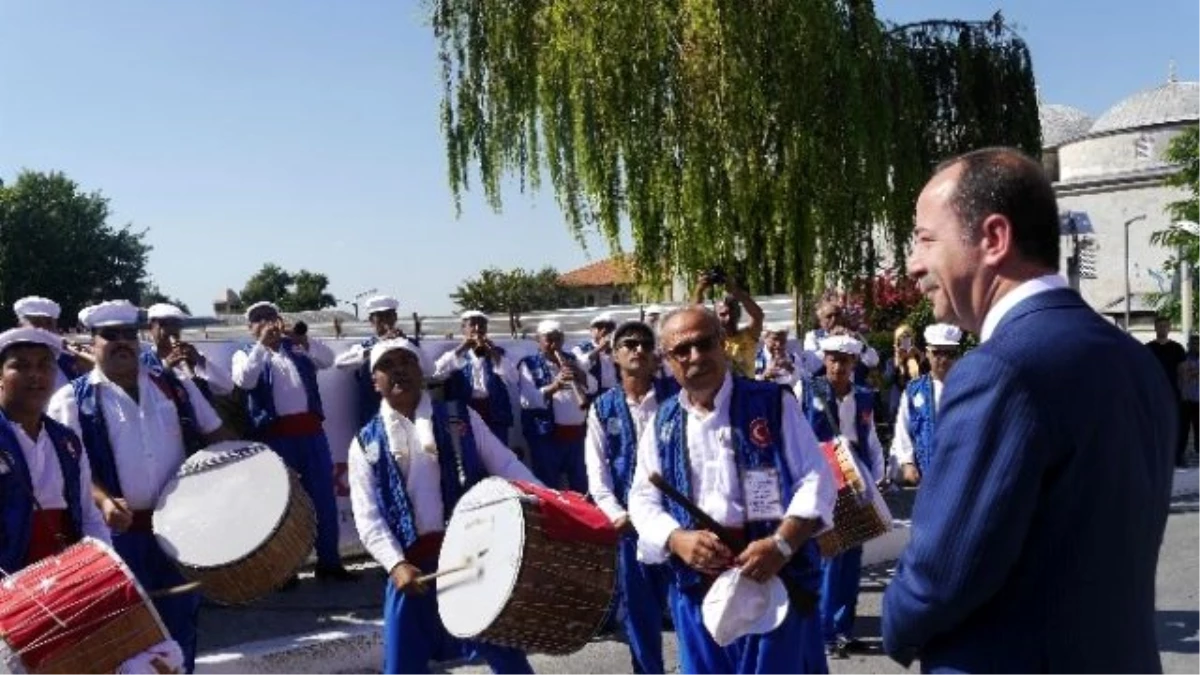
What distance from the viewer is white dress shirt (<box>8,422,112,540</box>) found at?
4.85 meters

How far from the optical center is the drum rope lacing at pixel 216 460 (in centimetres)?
600

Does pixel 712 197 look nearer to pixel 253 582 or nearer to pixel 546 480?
pixel 546 480

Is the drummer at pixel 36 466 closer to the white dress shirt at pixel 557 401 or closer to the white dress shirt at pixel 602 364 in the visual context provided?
the white dress shirt at pixel 557 401

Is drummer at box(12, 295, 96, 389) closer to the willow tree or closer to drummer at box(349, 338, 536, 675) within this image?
drummer at box(349, 338, 536, 675)

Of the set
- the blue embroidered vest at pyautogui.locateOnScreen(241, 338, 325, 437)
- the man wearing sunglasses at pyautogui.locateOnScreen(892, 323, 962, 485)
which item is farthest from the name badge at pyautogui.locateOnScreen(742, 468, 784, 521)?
the blue embroidered vest at pyautogui.locateOnScreen(241, 338, 325, 437)

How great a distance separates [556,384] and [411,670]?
18.5 ft

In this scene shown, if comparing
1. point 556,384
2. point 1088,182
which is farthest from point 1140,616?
point 1088,182

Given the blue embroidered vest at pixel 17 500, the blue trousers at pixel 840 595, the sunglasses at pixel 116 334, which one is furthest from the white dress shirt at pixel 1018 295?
the blue trousers at pixel 840 595

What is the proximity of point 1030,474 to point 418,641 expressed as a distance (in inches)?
138

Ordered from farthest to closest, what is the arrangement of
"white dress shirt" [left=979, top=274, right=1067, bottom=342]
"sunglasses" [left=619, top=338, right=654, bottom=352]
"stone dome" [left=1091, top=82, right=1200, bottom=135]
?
1. "stone dome" [left=1091, top=82, right=1200, bottom=135]
2. "sunglasses" [left=619, top=338, right=654, bottom=352]
3. "white dress shirt" [left=979, top=274, right=1067, bottom=342]

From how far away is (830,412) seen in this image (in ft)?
24.8

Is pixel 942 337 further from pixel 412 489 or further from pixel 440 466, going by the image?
pixel 412 489

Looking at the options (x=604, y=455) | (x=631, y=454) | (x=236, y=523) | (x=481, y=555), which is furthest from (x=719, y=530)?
(x=236, y=523)

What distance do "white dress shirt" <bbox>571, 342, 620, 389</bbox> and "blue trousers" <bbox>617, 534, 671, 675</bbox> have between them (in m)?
4.56
